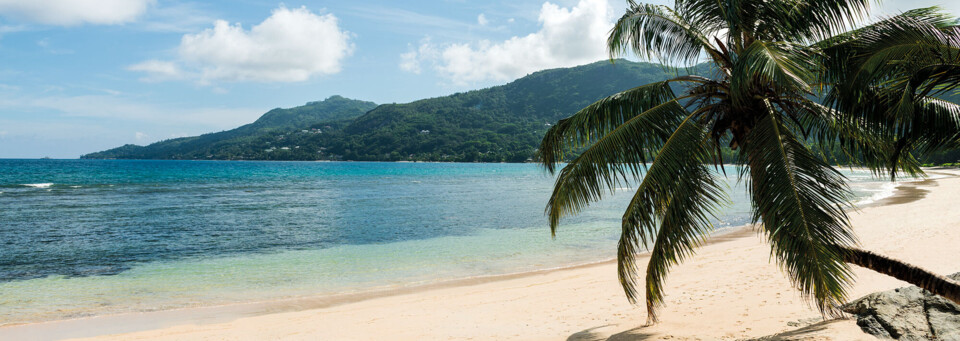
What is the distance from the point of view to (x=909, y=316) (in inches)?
191

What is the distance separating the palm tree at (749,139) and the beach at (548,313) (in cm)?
94

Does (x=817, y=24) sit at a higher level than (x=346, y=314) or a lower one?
higher

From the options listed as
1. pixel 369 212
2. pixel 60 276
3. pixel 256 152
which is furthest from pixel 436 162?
pixel 60 276

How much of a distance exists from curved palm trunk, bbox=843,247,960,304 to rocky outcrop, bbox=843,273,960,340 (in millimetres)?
564

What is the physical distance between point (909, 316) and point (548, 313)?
4822 millimetres

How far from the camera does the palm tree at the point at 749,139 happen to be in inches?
171

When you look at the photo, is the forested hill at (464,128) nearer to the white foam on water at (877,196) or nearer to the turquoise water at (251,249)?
the white foam on water at (877,196)

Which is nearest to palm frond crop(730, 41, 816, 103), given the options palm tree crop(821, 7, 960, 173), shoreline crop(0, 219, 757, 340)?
palm tree crop(821, 7, 960, 173)

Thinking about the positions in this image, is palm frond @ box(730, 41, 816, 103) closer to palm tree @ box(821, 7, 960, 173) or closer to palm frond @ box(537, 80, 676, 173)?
palm tree @ box(821, 7, 960, 173)

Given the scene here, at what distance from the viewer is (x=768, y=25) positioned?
545 cm

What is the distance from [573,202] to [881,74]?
3.18 m

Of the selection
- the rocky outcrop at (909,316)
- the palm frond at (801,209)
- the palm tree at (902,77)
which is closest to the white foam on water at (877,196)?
the rocky outcrop at (909,316)

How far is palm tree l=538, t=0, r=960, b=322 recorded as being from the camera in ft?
14.3

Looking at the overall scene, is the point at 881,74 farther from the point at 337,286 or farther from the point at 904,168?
the point at 337,286
